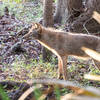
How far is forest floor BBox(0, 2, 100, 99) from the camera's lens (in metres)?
6.04

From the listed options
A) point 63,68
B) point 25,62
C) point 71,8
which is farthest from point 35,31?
point 71,8

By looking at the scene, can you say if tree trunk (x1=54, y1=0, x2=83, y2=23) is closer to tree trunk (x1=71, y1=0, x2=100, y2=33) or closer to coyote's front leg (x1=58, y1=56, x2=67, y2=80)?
tree trunk (x1=71, y1=0, x2=100, y2=33)

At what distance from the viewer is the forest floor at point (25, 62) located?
604 cm

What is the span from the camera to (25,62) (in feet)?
25.0

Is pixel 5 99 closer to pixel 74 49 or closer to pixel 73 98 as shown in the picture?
pixel 73 98

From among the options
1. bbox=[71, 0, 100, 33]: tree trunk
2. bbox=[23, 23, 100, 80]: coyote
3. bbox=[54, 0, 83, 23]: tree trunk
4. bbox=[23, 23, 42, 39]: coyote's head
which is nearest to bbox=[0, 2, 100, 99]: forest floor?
bbox=[23, 23, 100, 80]: coyote

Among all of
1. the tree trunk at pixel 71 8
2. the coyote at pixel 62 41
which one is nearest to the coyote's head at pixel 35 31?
the coyote at pixel 62 41

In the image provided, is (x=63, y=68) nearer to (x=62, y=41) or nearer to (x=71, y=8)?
(x=62, y=41)

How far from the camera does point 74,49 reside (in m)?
5.98

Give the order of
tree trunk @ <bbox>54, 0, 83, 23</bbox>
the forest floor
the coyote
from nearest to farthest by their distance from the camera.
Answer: the coyote < the forest floor < tree trunk @ <bbox>54, 0, 83, 23</bbox>

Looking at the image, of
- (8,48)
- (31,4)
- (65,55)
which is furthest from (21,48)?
(31,4)

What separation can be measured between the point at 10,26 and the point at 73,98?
10.6m

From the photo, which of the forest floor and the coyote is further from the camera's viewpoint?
the forest floor

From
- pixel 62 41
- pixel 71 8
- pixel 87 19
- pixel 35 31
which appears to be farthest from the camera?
pixel 71 8
